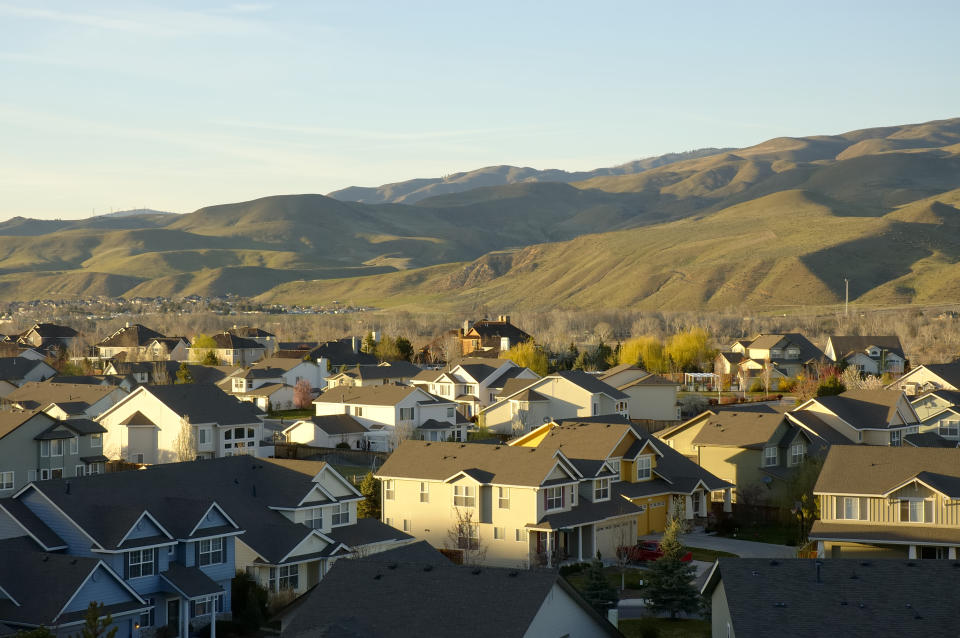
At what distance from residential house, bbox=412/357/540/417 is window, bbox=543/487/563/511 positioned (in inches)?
1853

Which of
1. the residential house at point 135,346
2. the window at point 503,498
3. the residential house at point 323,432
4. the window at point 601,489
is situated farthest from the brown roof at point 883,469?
the residential house at point 135,346

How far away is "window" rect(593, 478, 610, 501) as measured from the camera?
43169 millimetres

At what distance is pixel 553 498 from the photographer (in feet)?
135

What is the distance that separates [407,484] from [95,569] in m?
17.5

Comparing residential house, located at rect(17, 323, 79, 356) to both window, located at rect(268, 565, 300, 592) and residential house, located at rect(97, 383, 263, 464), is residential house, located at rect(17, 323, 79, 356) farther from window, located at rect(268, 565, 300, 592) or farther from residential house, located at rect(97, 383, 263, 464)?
window, located at rect(268, 565, 300, 592)

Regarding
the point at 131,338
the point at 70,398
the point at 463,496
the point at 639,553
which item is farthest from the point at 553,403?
the point at 131,338

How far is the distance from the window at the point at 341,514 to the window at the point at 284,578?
13.4 feet

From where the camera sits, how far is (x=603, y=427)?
4772 centimetres

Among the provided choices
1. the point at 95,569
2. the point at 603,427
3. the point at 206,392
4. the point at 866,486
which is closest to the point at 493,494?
the point at 603,427

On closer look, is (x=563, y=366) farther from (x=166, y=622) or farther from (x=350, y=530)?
(x=166, y=622)

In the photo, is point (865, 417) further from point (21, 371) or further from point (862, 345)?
point (21, 371)

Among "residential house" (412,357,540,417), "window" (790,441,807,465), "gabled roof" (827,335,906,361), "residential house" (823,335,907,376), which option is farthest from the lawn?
"gabled roof" (827,335,906,361)

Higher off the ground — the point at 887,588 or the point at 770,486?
the point at 887,588

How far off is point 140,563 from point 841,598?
18162mm
